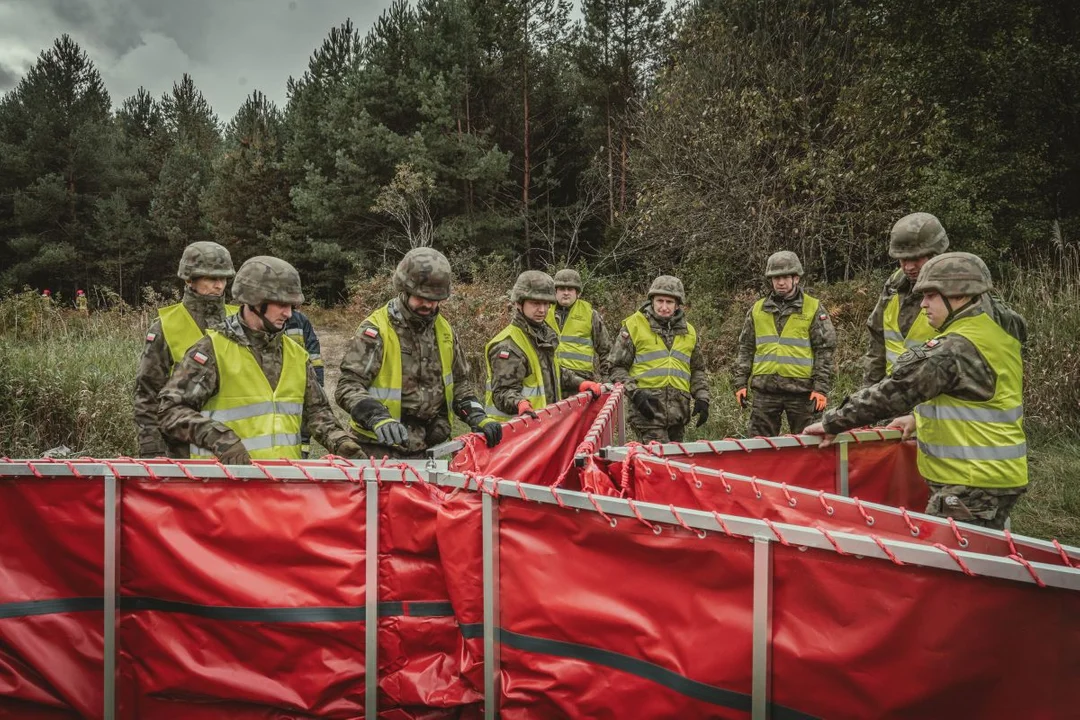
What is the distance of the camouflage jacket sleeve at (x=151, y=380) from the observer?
4.98 meters

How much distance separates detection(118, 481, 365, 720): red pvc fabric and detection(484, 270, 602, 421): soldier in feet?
9.22

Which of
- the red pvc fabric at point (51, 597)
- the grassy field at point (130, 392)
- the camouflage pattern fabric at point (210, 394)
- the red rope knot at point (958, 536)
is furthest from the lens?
the grassy field at point (130, 392)

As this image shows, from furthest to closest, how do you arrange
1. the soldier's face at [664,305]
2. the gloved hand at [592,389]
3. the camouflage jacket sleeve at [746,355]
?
1. the camouflage jacket sleeve at [746,355]
2. the soldier's face at [664,305]
3. the gloved hand at [592,389]

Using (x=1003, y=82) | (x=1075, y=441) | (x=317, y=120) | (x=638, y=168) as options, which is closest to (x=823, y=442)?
(x=1075, y=441)

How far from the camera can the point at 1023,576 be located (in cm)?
198

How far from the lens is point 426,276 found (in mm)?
4469

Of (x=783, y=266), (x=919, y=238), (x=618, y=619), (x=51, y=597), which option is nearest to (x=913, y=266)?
(x=919, y=238)

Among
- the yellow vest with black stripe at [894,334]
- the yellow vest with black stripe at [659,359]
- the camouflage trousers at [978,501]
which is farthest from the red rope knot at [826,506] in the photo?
the yellow vest with black stripe at [659,359]

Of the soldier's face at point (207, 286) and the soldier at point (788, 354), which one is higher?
the soldier's face at point (207, 286)

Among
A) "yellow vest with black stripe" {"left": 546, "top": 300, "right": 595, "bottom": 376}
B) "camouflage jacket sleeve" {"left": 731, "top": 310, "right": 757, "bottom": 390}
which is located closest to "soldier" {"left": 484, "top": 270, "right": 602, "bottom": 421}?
"camouflage jacket sleeve" {"left": 731, "top": 310, "right": 757, "bottom": 390}

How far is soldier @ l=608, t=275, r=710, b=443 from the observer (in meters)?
7.18

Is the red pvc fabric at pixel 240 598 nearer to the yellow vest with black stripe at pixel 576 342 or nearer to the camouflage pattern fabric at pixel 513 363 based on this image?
the camouflage pattern fabric at pixel 513 363

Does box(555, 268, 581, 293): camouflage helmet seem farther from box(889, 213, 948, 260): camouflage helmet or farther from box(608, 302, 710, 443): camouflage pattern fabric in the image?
box(889, 213, 948, 260): camouflage helmet

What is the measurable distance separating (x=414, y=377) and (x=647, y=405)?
3.02m
